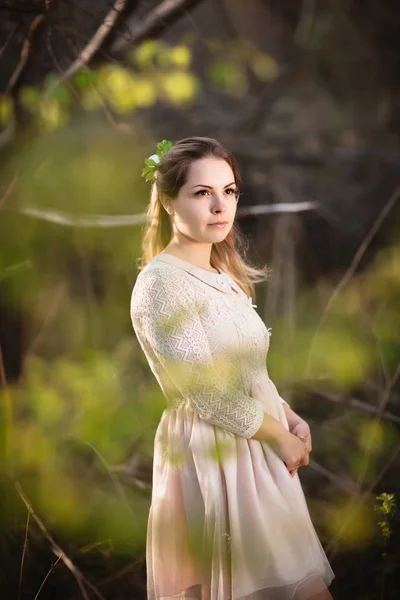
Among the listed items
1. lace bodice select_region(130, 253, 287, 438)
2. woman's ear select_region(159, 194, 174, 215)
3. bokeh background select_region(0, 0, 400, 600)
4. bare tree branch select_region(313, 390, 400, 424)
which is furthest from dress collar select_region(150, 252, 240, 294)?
bare tree branch select_region(313, 390, 400, 424)

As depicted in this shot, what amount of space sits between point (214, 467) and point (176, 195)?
1.97ft

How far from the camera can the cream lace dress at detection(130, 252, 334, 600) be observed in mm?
1553

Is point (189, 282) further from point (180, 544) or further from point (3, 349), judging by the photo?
point (3, 349)

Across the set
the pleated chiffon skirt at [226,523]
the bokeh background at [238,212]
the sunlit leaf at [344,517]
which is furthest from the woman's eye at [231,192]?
the sunlit leaf at [344,517]

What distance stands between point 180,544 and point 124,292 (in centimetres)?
143

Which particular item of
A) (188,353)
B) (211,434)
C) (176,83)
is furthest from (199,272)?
(176,83)

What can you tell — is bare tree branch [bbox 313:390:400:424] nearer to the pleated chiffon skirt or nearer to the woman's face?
the pleated chiffon skirt

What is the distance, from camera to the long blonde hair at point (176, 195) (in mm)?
1673

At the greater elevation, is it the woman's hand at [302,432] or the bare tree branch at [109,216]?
the bare tree branch at [109,216]

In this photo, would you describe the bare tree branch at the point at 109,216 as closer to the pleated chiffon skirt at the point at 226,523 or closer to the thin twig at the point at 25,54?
the thin twig at the point at 25,54

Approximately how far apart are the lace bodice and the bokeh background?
2.16 ft

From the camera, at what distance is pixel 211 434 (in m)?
1.62

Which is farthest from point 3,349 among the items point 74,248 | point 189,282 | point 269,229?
point 189,282

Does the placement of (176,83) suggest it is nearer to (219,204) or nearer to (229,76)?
(229,76)
